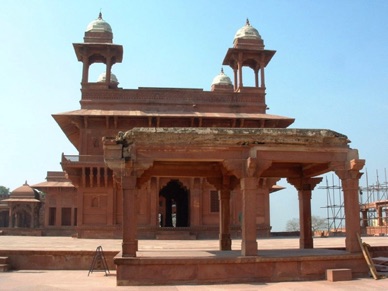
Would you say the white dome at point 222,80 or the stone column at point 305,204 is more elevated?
the white dome at point 222,80

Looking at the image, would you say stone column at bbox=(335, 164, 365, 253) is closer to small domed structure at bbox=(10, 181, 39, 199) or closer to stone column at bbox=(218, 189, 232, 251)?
stone column at bbox=(218, 189, 232, 251)

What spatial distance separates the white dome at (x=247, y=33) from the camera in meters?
31.3

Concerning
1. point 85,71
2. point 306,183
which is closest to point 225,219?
point 306,183

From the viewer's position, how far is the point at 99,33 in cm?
3014

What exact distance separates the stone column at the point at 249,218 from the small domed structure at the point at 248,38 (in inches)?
889

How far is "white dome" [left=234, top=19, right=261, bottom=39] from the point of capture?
3130 centimetres

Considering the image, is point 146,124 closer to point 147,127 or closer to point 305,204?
point 147,127

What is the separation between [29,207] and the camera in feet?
136

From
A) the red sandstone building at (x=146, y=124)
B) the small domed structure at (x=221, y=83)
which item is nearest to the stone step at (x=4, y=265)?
the red sandstone building at (x=146, y=124)

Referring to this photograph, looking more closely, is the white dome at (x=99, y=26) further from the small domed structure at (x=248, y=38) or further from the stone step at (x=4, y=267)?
the stone step at (x=4, y=267)

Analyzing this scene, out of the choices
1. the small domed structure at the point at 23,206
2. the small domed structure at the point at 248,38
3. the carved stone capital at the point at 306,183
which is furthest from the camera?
the small domed structure at the point at 23,206

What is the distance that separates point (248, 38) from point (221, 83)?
9.75 meters

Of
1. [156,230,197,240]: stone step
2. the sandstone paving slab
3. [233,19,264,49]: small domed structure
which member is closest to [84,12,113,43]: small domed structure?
[233,19,264,49]: small domed structure

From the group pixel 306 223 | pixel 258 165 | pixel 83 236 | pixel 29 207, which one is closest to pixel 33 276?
pixel 258 165
